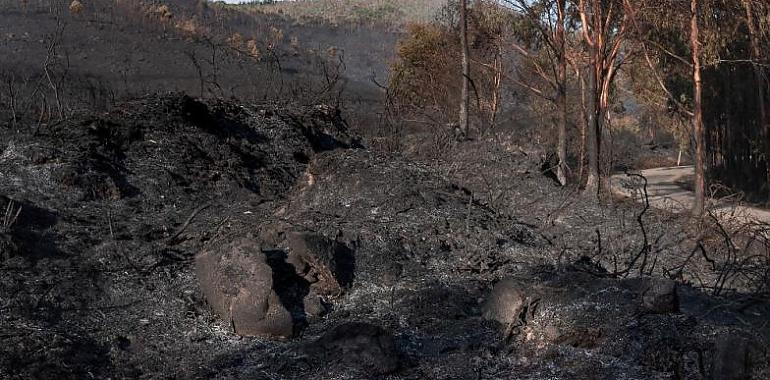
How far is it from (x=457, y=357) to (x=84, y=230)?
136 inches

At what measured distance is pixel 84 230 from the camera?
5.98 m

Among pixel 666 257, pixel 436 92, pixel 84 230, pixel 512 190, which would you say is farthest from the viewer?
pixel 436 92

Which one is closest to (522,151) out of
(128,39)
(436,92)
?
(436,92)

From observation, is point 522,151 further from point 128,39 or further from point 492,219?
point 128,39

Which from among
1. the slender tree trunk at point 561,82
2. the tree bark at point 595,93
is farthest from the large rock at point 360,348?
the slender tree trunk at point 561,82

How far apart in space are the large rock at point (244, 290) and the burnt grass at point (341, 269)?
94 mm

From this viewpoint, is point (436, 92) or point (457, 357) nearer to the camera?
point (457, 357)

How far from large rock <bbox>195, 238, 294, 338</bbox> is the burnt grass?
94 mm

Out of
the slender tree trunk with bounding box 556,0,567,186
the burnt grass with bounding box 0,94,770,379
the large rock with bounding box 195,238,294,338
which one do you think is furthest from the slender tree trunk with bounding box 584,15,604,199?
the large rock with bounding box 195,238,294,338

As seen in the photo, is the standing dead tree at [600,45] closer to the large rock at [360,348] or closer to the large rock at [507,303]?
the large rock at [507,303]

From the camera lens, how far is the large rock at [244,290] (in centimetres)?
459

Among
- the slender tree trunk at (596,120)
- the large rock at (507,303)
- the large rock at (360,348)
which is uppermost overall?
the slender tree trunk at (596,120)

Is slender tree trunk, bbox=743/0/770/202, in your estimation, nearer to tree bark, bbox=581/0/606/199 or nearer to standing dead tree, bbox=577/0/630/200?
standing dead tree, bbox=577/0/630/200

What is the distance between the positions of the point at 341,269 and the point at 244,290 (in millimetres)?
994
